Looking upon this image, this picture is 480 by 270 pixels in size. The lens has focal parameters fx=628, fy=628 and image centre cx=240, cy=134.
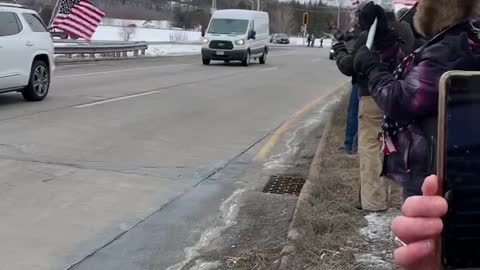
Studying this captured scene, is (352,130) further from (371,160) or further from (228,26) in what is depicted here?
(228,26)

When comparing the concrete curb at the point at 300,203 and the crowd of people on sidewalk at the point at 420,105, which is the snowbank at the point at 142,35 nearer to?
the concrete curb at the point at 300,203

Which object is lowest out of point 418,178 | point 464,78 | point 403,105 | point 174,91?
point 174,91

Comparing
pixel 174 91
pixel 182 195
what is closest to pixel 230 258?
pixel 182 195

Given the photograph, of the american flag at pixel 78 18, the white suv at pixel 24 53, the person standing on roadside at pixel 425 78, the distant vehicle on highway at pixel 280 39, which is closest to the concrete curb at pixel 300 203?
the person standing on roadside at pixel 425 78

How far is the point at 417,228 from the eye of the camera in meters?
1.78

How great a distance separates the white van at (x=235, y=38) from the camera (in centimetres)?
2759

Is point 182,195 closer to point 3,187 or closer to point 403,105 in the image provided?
point 3,187

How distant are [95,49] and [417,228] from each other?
2761 cm

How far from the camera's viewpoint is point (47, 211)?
546 cm

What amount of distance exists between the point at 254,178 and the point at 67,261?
10.1 feet

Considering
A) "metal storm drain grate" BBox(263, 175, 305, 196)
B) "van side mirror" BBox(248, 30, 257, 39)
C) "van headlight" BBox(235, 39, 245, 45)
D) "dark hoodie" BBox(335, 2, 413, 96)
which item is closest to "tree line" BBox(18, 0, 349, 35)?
"van side mirror" BBox(248, 30, 257, 39)

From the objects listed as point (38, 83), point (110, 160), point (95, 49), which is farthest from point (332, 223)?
point (95, 49)

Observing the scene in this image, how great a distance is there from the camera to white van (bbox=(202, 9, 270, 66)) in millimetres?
27594

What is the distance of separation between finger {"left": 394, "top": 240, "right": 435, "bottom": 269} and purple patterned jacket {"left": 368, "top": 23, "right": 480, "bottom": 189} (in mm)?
301
